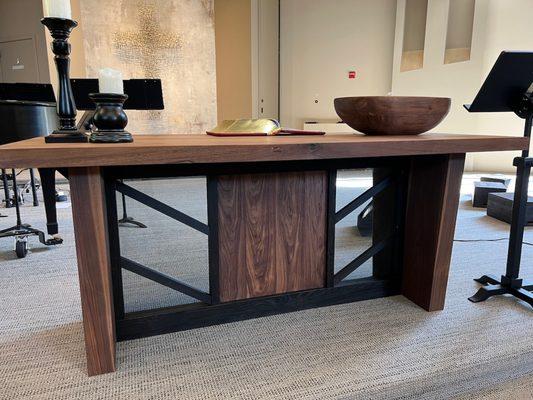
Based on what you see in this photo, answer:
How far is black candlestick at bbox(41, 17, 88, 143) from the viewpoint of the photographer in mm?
1187

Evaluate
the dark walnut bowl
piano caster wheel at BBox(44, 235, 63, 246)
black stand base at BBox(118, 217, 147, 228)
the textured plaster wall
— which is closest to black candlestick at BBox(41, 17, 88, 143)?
the dark walnut bowl

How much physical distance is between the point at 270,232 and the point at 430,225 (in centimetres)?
65

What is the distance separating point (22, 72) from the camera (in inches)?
283

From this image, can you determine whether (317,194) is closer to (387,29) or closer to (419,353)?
(419,353)

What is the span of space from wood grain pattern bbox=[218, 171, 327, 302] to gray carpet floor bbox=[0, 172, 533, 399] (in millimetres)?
147

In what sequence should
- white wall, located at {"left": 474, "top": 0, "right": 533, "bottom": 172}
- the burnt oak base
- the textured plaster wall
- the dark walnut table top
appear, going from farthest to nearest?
white wall, located at {"left": 474, "top": 0, "right": 533, "bottom": 172}
the textured plaster wall
the burnt oak base
the dark walnut table top

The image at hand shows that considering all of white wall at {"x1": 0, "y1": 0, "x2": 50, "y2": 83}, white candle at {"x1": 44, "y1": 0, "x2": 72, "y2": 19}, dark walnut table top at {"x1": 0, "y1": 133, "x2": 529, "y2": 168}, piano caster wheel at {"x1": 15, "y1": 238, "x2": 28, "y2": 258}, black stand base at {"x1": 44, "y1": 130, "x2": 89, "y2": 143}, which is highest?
white wall at {"x1": 0, "y1": 0, "x2": 50, "y2": 83}

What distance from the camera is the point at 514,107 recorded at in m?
1.72

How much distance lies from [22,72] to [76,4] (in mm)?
2977

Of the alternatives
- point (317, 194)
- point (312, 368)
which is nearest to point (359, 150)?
point (317, 194)

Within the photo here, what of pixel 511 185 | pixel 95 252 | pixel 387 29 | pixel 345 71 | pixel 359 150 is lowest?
pixel 511 185

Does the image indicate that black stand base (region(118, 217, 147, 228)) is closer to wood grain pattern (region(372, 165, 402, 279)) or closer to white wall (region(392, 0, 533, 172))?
wood grain pattern (region(372, 165, 402, 279))

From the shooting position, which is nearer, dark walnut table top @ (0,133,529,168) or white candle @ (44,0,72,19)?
dark walnut table top @ (0,133,529,168)

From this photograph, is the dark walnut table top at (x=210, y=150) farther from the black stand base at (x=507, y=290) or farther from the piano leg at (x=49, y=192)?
the piano leg at (x=49, y=192)
